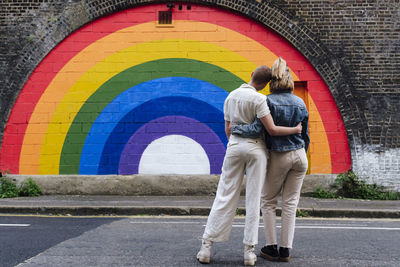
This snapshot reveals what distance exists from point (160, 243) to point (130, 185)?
15.8 ft

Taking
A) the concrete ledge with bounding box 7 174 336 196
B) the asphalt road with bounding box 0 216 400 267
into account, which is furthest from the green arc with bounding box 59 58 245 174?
the asphalt road with bounding box 0 216 400 267

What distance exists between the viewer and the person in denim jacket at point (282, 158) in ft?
14.0

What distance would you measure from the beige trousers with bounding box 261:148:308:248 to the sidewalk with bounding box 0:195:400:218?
3.50 metres

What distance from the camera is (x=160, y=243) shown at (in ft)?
17.2

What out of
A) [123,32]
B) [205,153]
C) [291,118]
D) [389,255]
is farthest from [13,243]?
[123,32]

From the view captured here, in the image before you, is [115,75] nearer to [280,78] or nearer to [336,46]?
[336,46]

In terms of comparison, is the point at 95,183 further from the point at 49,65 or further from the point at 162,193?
the point at 49,65

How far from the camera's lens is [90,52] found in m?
10.2

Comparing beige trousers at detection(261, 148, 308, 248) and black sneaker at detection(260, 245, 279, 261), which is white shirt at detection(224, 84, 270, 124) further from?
black sneaker at detection(260, 245, 279, 261)

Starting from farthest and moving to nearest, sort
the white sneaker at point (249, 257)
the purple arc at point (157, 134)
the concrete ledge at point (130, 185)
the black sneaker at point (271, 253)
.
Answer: the purple arc at point (157, 134) < the concrete ledge at point (130, 185) < the black sneaker at point (271, 253) < the white sneaker at point (249, 257)

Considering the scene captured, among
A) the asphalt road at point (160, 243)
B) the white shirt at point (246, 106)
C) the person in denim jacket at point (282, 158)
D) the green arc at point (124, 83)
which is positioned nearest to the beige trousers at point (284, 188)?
the person in denim jacket at point (282, 158)

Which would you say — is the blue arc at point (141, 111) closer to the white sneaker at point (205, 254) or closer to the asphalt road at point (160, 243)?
the asphalt road at point (160, 243)

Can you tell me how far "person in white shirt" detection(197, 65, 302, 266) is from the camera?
4180 mm

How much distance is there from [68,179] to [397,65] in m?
7.93
